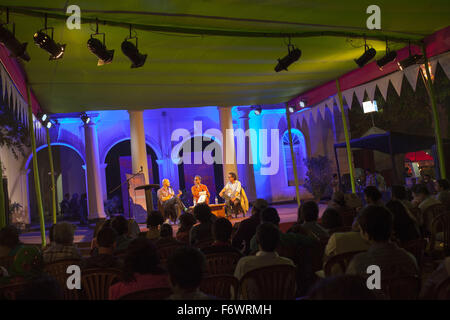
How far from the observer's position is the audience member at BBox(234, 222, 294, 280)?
297 centimetres

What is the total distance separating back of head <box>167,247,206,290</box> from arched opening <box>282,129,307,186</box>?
16.0 m

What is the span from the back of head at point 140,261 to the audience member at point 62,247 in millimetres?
1628

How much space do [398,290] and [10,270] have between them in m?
3.03

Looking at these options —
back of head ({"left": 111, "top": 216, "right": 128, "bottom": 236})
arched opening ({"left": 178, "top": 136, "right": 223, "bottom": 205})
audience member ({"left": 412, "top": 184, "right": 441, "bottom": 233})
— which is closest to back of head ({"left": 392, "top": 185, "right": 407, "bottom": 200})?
audience member ({"left": 412, "top": 184, "right": 441, "bottom": 233})

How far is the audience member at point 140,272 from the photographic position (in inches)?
99.0

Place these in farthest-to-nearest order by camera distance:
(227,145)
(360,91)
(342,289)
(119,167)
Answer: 1. (119,167)
2. (227,145)
3. (360,91)
4. (342,289)

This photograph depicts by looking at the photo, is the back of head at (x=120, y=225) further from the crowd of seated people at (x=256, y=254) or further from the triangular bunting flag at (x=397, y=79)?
the triangular bunting flag at (x=397, y=79)

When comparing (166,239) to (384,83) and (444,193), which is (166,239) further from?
(384,83)

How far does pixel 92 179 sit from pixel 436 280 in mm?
13709

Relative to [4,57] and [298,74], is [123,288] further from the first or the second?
[298,74]

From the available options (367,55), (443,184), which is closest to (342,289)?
(443,184)

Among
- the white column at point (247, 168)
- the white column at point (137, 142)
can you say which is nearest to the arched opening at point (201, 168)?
the white column at point (247, 168)

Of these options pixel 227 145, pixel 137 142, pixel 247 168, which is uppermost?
pixel 137 142

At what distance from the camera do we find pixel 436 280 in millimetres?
2062
